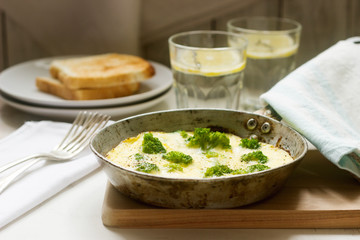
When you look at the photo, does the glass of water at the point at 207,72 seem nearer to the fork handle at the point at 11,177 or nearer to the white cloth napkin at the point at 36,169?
the white cloth napkin at the point at 36,169

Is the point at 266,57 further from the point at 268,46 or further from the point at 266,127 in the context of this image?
the point at 266,127

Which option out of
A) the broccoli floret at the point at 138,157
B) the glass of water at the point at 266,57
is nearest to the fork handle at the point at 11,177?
the broccoli floret at the point at 138,157

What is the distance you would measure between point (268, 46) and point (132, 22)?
0.54 m

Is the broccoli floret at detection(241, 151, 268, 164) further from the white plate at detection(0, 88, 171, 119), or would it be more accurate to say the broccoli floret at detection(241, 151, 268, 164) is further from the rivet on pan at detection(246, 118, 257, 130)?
the white plate at detection(0, 88, 171, 119)

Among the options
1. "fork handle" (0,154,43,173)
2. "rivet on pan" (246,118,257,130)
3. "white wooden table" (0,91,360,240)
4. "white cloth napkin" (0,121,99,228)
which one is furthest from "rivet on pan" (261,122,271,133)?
"fork handle" (0,154,43,173)

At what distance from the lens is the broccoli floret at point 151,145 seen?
914 millimetres

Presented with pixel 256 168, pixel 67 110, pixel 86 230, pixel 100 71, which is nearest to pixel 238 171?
pixel 256 168

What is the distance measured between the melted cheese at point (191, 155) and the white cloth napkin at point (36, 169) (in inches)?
4.6

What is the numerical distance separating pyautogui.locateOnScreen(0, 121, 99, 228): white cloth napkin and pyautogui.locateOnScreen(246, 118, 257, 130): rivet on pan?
1.05ft

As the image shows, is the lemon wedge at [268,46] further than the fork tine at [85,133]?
Yes

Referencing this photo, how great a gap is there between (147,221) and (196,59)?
52 centimetres

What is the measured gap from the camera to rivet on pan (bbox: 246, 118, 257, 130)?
1017 millimetres

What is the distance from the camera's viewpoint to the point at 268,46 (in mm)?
1381

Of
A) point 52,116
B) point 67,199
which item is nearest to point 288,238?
point 67,199
